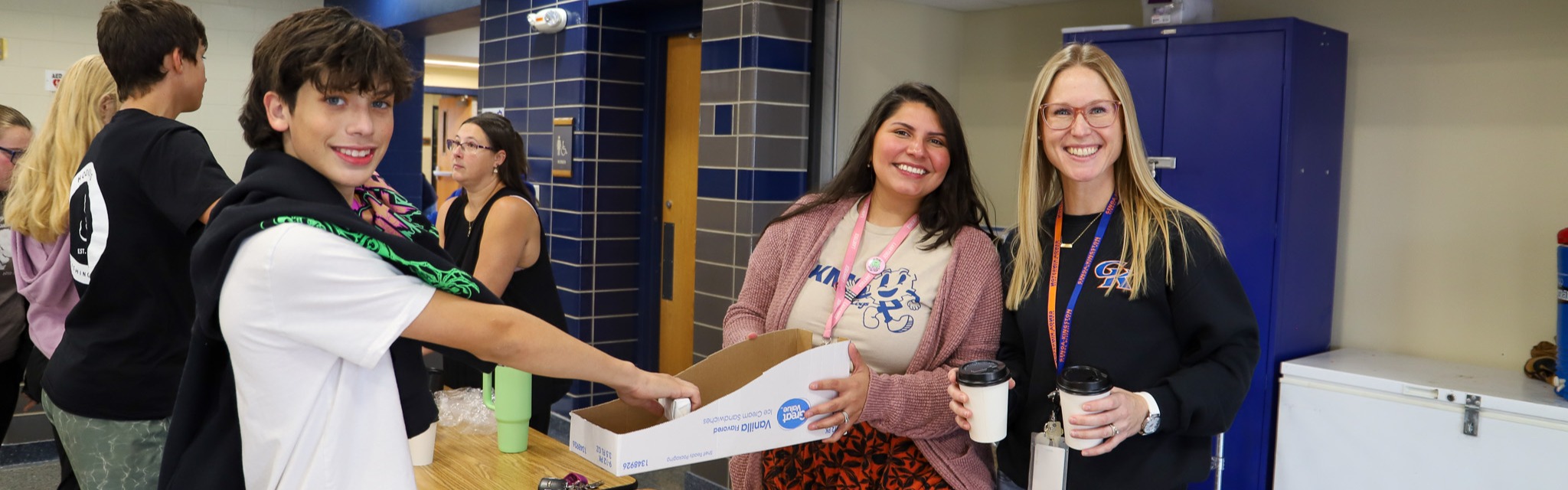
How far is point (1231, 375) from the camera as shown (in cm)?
175

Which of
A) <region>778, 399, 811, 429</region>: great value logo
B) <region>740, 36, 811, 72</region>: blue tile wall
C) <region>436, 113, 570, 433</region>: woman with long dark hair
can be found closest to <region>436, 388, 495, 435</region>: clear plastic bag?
<region>436, 113, 570, 433</region>: woman with long dark hair

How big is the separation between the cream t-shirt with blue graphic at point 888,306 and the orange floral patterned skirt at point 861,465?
0.14 metres

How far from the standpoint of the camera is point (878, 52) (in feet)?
14.0

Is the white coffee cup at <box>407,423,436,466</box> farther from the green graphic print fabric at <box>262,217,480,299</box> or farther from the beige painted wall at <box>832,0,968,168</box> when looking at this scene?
the beige painted wall at <box>832,0,968,168</box>

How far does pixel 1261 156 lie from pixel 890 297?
183 cm

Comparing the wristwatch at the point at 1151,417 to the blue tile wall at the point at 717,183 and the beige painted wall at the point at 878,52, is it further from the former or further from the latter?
the blue tile wall at the point at 717,183

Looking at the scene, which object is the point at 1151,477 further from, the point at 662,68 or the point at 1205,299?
the point at 662,68

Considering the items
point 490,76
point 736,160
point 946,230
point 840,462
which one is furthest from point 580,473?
point 490,76

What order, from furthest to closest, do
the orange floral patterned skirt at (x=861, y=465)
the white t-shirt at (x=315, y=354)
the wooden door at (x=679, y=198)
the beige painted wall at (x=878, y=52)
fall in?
1. the wooden door at (x=679, y=198)
2. the beige painted wall at (x=878, y=52)
3. the orange floral patterned skirt at (x=861, y=465)
4. the white t-shirt at (x=315, y=354)

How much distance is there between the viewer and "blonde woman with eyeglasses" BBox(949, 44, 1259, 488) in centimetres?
176

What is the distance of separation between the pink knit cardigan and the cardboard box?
14cm

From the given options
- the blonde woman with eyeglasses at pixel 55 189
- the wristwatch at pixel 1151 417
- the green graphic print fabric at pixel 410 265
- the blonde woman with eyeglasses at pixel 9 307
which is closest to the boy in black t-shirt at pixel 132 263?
the blonde woman with eyeglasses at pixel 55 189

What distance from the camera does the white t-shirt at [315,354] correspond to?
129 cm

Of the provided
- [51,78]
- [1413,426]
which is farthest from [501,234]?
[51,78]
